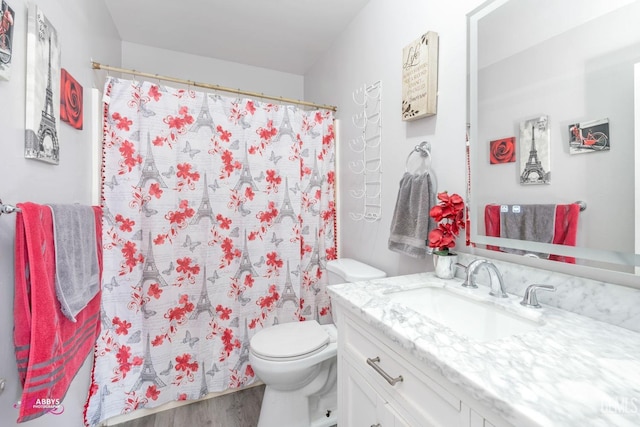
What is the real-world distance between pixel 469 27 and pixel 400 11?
0.53 metres

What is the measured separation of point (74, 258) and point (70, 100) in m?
0.73

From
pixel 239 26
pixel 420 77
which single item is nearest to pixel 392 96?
pixel 420 77

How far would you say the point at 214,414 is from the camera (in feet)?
5.38

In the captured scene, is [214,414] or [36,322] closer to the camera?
[36,322]

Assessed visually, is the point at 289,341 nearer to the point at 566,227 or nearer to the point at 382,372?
the point at 382,372

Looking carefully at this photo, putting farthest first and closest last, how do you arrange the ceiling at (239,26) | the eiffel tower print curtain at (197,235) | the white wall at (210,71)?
the white wall at (210,71)
the ceiling at (239,26)
the eiffel tower print curtain at (197,235)

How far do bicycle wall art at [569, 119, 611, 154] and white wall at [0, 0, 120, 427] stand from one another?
1.68 meters

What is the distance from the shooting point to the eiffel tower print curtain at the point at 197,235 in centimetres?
154

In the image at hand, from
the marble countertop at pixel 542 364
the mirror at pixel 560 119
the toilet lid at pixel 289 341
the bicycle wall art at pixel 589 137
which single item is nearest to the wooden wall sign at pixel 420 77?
the mirror at pixel 560 119

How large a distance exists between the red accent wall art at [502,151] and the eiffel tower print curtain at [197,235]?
1.23 meters

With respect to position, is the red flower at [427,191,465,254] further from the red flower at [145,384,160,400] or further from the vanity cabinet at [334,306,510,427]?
the red flower at [145,384,160,400]

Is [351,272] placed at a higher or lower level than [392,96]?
lower

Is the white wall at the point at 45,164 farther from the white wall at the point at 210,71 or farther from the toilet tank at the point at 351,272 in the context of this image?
the toilet tank at the point at 351,272

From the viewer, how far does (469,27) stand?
1.12 m
